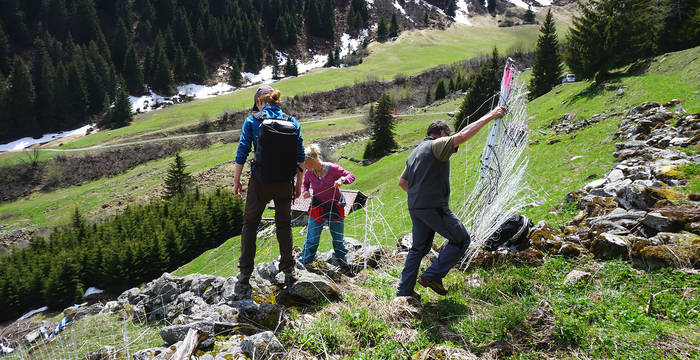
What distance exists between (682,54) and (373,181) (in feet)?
66.8

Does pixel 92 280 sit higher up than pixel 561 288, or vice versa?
pixel 561 288

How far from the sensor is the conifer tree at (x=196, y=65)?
10544 centimetres

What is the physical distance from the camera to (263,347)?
11.7 feet

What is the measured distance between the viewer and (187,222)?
1180 inches

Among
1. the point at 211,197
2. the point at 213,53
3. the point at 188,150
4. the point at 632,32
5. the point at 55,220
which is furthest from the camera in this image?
the point at 213,53

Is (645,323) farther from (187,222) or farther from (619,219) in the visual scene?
(187,222)

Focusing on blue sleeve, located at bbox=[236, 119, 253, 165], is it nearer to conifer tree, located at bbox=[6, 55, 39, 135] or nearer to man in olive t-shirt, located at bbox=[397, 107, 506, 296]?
man in olive t-shirt, located at bbox=[397, 107, 506, 296]

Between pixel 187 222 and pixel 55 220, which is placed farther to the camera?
pixel 55 220

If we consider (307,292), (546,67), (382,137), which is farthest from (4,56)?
(307,292)

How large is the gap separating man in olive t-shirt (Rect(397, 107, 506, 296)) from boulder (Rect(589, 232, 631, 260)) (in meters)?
2.09

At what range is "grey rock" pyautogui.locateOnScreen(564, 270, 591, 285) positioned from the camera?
14.2 feet

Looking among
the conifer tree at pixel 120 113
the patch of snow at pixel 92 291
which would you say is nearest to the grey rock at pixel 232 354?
the patch of snow at pixel 92 291

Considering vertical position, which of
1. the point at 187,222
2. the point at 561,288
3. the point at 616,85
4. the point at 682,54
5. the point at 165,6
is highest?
the point at 165,6

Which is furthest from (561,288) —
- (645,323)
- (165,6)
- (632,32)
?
(165,6)
